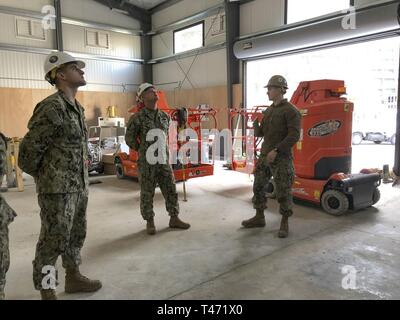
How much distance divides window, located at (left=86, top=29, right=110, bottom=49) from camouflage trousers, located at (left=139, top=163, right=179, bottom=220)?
9.04m

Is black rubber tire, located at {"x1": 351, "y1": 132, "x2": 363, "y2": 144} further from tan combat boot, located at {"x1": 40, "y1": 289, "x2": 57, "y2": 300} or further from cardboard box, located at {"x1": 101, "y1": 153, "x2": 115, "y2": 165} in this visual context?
tan combat boot, located at {"x1": 40, "y1": 289, "x2": 57, "y2": 300}

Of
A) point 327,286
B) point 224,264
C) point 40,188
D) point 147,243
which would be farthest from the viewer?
point 147,243

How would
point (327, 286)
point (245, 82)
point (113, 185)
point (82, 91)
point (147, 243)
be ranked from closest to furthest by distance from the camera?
point (327, 286) → point (147, 243) → point (113, 185) → point (245, 82) → point (82, 91)

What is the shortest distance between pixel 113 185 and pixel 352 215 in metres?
4.29

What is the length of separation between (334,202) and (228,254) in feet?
6.32

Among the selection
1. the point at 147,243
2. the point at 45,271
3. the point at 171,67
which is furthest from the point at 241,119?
the point at 45,271

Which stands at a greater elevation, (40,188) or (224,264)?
(40,188)

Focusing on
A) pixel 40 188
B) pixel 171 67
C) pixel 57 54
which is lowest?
pixel 40 188

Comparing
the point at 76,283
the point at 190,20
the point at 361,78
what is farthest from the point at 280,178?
the point at 190,20

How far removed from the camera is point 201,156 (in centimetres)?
698

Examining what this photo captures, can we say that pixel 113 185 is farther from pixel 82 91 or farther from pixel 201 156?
pixel 82 91

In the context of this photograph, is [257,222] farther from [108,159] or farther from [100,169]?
[100,169]

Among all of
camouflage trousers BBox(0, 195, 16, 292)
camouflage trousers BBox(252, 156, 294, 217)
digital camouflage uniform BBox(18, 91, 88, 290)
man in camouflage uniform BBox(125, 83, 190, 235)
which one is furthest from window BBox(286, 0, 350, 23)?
camouflage trousers BBox(0, 195, 16, 292)

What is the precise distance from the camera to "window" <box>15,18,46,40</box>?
33.0ft
